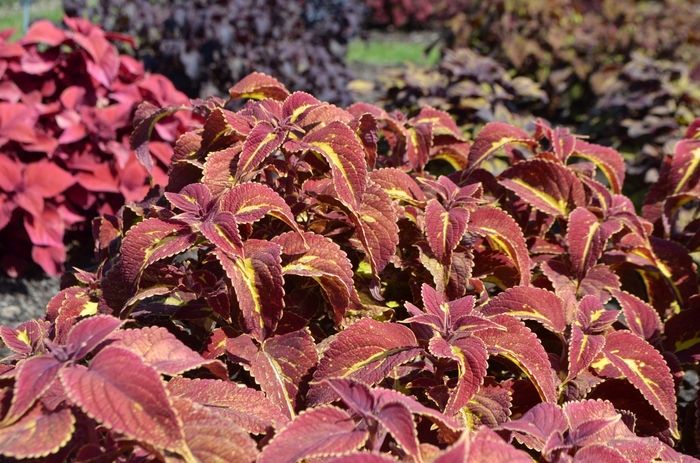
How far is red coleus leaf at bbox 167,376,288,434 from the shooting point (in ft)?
3.38

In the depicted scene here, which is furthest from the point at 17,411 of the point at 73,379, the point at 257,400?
the point at 257,400

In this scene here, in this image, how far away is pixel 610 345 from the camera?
138 cm

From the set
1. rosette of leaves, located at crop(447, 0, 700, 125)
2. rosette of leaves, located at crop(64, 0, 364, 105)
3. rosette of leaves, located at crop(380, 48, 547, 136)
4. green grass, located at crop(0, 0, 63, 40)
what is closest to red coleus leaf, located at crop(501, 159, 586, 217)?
rosette of leaves, located at crop(380, 48, 547, 136)

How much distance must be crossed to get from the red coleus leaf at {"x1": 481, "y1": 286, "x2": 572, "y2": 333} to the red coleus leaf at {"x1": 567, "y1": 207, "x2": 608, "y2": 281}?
18cm

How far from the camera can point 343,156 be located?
1.30 metres

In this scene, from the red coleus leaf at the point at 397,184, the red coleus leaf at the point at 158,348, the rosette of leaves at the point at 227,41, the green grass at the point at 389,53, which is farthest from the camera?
the green grass at the point at 389,53

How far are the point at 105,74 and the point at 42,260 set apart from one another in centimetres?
74

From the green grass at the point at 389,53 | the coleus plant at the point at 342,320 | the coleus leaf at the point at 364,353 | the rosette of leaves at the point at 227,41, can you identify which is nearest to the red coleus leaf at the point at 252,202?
the coleus plant at the point at 342,320

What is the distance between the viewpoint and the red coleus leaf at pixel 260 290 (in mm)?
1148

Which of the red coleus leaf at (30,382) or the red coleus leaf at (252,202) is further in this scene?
the red coleus leaf at (252,202)

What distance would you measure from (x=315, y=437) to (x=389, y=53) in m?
8.40

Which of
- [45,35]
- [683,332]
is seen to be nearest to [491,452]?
[683,332]

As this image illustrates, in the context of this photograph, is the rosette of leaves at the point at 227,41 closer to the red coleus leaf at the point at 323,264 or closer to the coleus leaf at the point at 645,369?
the red coleus leaf at the point at 323,264

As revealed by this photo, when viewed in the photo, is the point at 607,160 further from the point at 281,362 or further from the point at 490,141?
the point at 281,362
